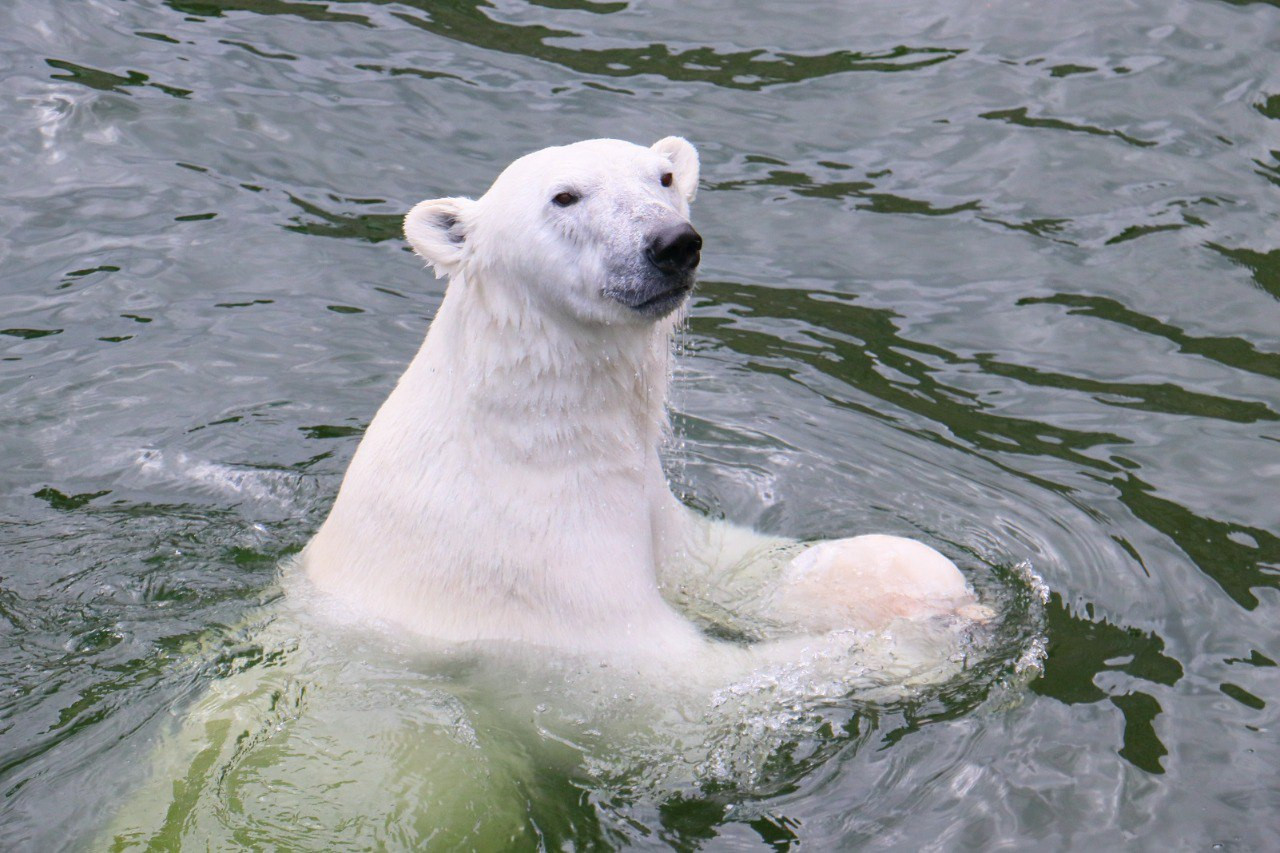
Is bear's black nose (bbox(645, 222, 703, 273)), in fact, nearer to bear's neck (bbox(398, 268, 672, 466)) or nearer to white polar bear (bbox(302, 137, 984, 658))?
white polar bear (bbox(302, 137, 984, 658))

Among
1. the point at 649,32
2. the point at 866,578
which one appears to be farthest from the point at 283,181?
the point at 866,578

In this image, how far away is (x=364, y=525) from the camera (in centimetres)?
482

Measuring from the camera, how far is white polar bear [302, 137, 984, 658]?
4441 millimetres

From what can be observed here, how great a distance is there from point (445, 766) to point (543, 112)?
5817 millimetres

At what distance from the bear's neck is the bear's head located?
0.24 ft

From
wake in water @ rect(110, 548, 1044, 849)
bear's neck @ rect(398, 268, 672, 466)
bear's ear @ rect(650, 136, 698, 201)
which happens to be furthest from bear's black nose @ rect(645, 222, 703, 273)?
wake in water @ rect(110, 548, 1044, 849)

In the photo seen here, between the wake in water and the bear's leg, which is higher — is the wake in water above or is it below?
below

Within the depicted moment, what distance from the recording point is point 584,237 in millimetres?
4406

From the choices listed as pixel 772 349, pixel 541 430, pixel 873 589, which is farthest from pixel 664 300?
pixel 772 349

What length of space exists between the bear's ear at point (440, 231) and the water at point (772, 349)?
1.40 meters

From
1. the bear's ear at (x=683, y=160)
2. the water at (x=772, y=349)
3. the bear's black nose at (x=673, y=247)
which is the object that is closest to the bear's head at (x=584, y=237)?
the bear's black nose at (x=673, y=247)

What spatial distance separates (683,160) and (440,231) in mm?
955

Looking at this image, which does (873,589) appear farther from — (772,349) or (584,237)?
(772,349)

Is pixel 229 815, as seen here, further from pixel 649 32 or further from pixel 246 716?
pixel 649 32
